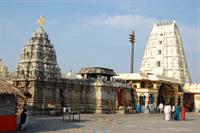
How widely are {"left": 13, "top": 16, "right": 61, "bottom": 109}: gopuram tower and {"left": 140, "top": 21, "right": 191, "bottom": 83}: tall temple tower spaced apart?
32051 millimetres

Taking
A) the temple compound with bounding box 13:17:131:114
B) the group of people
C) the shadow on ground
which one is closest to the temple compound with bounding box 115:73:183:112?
the temple compound with bounding box 13:17:131:114

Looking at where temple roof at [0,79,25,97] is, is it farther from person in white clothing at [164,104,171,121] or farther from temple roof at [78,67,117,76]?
temple roof at [78,67,117,76]

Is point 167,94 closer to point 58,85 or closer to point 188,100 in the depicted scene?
point 188,100

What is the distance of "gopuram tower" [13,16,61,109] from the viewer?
33.4 m

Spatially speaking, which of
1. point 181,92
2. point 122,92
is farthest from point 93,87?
point 181,92

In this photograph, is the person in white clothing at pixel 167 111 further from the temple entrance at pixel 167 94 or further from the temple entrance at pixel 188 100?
the temple entrance at pixel 188 100

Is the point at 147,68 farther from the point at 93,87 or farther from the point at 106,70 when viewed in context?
the point at 93,87

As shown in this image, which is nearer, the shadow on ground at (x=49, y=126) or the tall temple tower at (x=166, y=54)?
the shadow on ground at (x=49, y=126)

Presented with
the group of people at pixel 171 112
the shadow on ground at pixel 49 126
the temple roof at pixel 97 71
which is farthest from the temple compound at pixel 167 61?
the shadow on ground at pixel 49 126

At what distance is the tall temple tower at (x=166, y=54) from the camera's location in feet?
217

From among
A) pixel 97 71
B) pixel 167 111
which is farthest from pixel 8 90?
pixel 97 71

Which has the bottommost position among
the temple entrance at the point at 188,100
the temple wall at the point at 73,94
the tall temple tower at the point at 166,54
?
the temple entrance at the point at 188,100

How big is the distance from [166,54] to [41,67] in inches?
1431

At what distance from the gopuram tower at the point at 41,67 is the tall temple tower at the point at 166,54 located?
32051 mm
